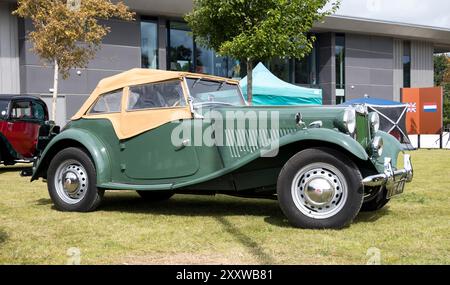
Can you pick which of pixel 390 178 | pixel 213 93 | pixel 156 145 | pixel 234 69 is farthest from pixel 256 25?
pixel 234 69

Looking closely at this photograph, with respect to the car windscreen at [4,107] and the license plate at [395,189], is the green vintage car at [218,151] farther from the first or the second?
the car windscreen at [4,107]

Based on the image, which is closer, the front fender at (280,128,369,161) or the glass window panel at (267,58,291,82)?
the front fender at (280,128,369,161)

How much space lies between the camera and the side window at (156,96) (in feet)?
20.4

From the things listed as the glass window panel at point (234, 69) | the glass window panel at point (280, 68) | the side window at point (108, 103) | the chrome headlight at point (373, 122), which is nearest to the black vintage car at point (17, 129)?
the side window at point (108, 103)

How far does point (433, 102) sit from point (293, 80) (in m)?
10.6

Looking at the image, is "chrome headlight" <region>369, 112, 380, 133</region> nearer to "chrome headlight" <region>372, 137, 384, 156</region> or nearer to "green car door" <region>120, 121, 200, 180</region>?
"chrome headlight" <region>372, 137, 384, 156</region>

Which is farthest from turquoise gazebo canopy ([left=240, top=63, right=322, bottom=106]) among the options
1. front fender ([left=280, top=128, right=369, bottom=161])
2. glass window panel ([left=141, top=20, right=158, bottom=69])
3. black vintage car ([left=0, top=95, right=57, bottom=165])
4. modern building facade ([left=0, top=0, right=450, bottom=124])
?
front fender ([left=280, top=128, right=369, bottom=161])

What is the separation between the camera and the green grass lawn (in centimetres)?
426

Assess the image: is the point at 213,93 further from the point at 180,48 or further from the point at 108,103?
the point at 180,48

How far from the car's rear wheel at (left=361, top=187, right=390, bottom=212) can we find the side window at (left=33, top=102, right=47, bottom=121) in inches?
349

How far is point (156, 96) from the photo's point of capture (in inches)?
249

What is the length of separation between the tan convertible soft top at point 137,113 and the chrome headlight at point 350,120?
5.64 ft
